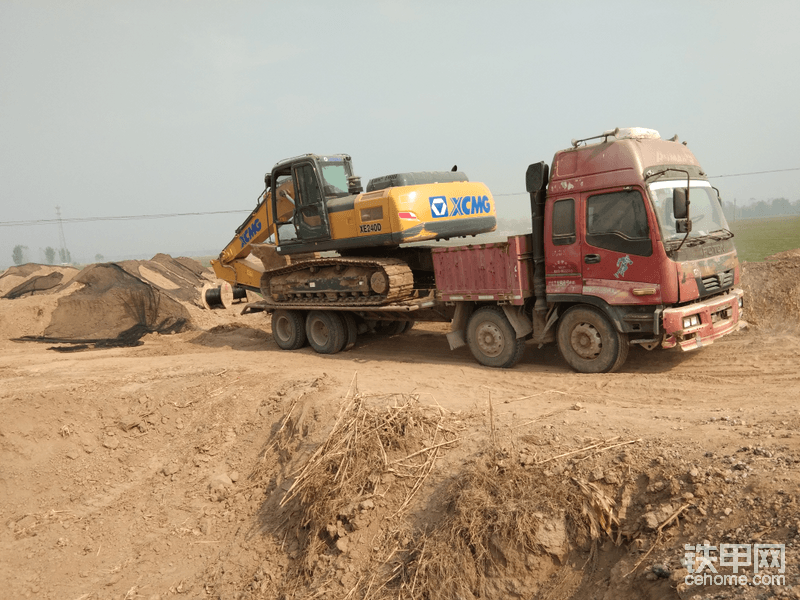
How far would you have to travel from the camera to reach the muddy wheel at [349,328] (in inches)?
442

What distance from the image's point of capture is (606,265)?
7.86 metres

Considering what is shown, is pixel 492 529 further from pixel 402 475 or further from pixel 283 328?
pixel 283 328

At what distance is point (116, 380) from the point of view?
9719 millimetres

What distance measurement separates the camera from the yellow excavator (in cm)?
974

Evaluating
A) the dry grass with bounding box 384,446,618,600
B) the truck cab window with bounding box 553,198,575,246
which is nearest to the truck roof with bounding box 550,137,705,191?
the truck cab window with bounding box 553,198,575,246

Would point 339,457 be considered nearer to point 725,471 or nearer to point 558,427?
point 558,427

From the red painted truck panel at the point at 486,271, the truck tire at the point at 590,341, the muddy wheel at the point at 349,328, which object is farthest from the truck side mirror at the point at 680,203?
the muddy wheel at the point at 349,328

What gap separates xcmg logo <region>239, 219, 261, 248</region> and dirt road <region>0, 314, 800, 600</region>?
3.03 m

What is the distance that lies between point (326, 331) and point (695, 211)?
6611mm

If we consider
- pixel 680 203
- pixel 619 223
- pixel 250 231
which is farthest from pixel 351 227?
pixel 680 203

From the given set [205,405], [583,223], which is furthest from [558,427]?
[205,405]

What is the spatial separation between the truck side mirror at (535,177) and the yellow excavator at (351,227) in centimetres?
192

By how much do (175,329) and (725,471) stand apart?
1344cm

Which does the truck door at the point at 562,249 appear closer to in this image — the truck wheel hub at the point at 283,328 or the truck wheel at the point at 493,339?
the truck wheel at the point at 493,339
